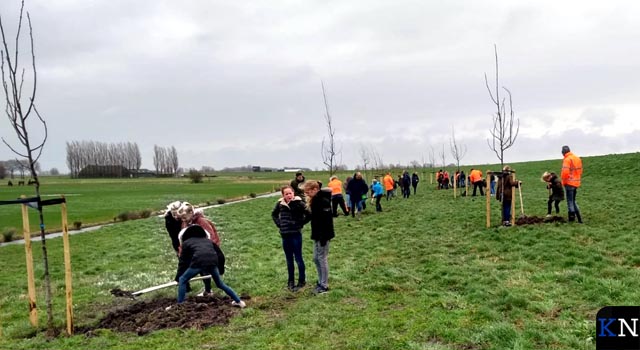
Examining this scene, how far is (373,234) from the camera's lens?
50.1ft

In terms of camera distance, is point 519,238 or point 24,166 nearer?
point 24,166

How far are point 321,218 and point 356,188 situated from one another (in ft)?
40.6

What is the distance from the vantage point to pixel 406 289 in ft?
26.7

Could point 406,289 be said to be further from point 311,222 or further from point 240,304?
point 240,304

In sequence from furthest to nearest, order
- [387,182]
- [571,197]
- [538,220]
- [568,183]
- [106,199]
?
[106,199] → [387,182] → [538,220] → [571,197] → [568,183]

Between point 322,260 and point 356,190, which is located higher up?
point 356,190

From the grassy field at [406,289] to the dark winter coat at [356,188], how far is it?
186 inches

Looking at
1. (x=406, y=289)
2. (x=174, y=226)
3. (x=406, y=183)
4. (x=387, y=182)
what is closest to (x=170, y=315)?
(x=174, y=226)

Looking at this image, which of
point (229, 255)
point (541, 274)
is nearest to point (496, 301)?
point (541, 274)

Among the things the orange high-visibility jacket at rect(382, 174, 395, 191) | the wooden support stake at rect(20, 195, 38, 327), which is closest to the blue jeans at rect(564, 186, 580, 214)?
the wooden support stake at rect(20, 195, 38, 327)

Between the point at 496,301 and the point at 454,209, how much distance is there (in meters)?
14.3

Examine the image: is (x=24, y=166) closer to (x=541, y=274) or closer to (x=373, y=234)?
(x=541, y=274)

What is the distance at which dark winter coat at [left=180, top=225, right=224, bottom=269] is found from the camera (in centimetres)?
723

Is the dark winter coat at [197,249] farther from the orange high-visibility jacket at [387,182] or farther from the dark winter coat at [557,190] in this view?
the orange high-visibility jacket at [387,182]
